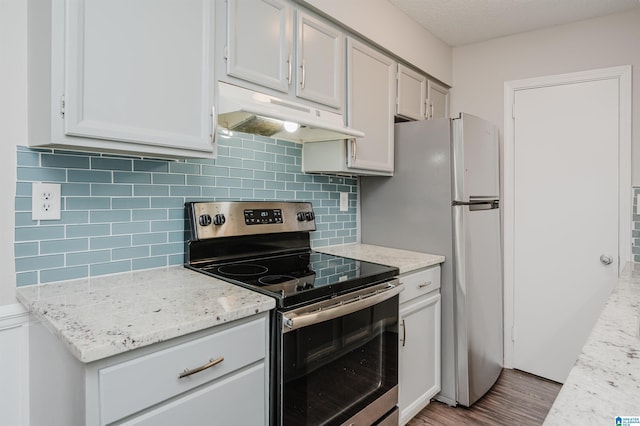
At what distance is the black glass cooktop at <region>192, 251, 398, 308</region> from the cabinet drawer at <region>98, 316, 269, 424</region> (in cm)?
17

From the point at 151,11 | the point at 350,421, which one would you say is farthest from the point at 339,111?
the point at 350,421

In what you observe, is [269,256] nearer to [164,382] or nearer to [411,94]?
[164,382]

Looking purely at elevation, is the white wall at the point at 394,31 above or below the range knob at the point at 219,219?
above

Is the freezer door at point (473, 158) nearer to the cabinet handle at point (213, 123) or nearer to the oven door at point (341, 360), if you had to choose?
the oven door at point (341, 360)

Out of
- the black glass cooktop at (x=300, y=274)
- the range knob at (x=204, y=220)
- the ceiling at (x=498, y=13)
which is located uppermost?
the ceiling at (x=498, y=13)

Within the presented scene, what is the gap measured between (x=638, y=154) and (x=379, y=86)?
173 cm

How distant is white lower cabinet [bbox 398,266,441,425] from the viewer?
78.7 inches

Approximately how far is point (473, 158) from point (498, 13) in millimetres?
1046

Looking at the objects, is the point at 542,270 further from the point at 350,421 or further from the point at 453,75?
the point at 350,421

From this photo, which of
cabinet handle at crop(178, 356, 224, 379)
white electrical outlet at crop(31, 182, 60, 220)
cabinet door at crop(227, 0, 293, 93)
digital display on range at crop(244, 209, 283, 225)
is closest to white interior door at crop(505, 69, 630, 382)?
digital display on range at crop(244, 209, 283, 225)

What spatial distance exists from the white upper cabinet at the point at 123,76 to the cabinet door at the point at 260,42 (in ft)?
0.39

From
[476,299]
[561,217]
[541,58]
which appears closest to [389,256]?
[476,299]

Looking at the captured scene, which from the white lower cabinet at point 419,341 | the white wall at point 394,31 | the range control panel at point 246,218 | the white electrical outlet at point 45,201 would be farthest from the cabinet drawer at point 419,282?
the white electrical outlet at point 45,201

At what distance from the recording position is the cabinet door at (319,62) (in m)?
1.83
